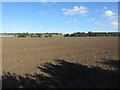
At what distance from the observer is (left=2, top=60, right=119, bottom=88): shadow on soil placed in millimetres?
12531

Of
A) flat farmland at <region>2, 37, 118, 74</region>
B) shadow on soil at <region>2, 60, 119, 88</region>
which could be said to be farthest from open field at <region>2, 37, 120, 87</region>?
shadow on soil at <region>2, 60, 119, 88</region>

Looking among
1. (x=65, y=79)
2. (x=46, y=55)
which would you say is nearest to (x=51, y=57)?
(x=46, y=55)

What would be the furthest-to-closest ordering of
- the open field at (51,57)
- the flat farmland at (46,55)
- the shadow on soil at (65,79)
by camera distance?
the flat farmland at (46,55)
the open field at (51,57)
the shadow on soil at (65,79)

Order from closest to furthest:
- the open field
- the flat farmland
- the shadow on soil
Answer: the shadow on soil
the open field
the flat farmland

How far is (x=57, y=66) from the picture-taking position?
1870 cm

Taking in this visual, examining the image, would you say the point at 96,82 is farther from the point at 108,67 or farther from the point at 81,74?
the point at 108,67

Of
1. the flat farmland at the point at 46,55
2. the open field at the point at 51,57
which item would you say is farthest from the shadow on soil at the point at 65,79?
the flat farmland at the point at 46,55

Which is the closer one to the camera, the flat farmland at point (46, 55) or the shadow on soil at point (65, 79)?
the shadow on soil at point (65, 79)

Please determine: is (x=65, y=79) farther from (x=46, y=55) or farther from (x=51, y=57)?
A: (x=46, y=55)

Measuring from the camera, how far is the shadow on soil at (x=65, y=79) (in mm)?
12531

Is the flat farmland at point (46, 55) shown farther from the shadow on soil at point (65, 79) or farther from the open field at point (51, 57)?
the shadow on soil at point (65, 79)

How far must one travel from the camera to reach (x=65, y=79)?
14219 millimetres

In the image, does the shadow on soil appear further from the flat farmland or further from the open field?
the flat farmland

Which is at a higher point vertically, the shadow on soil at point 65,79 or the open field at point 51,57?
the open field at point 51,57
